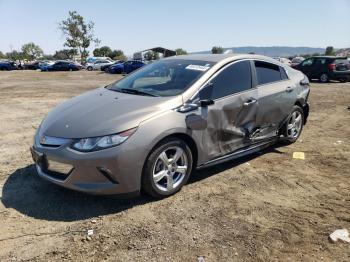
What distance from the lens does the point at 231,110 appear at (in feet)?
16.2

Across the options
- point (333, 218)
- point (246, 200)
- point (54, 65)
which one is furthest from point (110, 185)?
point (54, 65)

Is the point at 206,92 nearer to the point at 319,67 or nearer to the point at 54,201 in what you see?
the point at 54,201

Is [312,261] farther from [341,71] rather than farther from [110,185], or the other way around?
[341,71]

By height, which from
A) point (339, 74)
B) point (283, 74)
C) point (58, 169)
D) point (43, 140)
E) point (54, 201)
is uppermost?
point (283, 74)

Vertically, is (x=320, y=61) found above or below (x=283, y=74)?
below

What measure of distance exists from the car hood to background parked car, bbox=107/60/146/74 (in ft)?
91.6

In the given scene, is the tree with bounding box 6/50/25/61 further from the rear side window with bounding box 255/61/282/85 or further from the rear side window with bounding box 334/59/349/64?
the rear side window with bounding box 255/61/282/85

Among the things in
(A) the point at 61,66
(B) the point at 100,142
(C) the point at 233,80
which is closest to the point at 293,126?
(C) the point at 233,80

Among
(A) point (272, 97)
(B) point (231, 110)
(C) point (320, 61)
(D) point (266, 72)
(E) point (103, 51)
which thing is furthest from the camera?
(E) point (103, 51)

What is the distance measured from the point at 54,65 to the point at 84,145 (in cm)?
4208

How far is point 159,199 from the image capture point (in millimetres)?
4391

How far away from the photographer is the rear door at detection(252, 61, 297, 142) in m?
5.52

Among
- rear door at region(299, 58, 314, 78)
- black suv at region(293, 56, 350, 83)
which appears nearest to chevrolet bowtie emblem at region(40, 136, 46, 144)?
black suv at region(293, 56, 350, 83)

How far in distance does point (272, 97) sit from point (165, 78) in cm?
171
